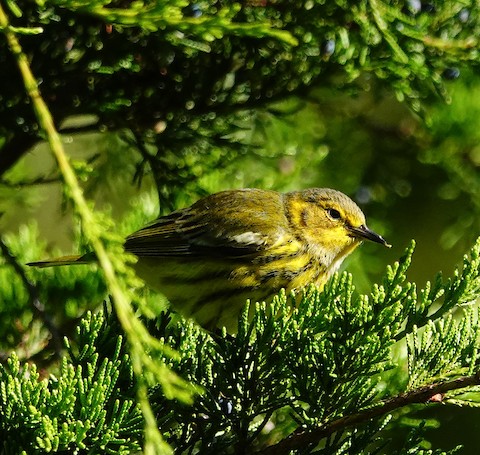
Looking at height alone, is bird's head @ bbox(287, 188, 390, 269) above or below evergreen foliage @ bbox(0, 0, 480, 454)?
below

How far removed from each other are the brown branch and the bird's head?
115 centimetres

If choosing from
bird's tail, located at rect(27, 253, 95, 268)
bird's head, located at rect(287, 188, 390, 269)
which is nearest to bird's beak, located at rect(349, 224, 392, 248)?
bird's head, located at rect(287, 188, 390, 269)

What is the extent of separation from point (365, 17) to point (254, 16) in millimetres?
307

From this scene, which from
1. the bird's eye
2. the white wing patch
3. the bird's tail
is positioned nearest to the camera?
the bird's tail

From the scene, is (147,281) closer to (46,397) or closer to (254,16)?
(254,16)

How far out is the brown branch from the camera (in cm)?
157

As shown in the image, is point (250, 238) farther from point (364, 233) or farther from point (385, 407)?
point (385, 407)

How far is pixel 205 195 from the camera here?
9.28 ft

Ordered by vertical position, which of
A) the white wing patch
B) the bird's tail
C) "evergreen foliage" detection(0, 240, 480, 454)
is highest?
"evergreen foliage" detection(0, 240, 480, 454)

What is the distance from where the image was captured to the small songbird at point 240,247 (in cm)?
254

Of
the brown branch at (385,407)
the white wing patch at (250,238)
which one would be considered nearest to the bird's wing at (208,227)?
the white wing patch at (250,238)

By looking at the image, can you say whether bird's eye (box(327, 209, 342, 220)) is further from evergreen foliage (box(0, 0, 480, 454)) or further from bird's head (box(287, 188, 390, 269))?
evergreen foliage (box(0, 0, 480, 454))

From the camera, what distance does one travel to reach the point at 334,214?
3.00 metres

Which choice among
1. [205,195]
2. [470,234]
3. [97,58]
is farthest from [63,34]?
[470,234]
